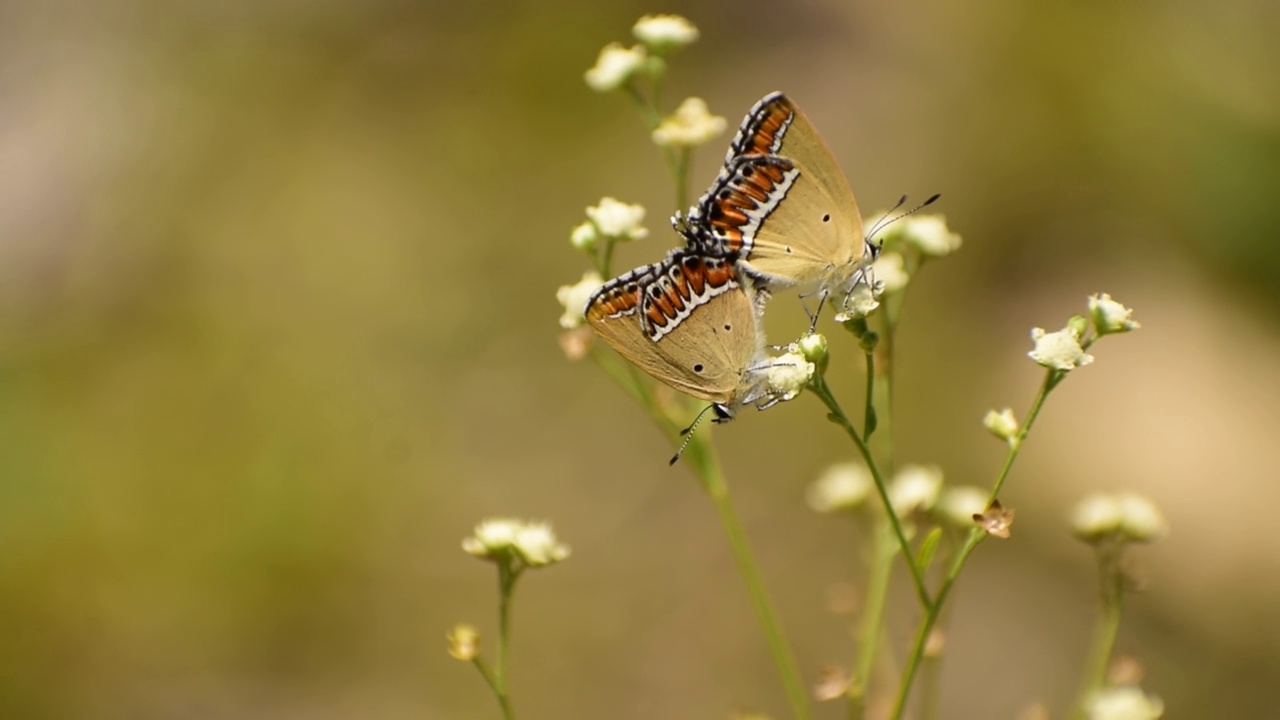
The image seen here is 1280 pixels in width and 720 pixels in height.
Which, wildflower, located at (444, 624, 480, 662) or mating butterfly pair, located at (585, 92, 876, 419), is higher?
mating butterfly pair, located at (585, 92, 876, 419)

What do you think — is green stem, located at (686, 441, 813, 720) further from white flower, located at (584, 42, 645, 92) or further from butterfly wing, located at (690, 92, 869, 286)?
white flower, located at (584, 42, 645, 92)

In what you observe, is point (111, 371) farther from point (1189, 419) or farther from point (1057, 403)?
point (1189, 419)

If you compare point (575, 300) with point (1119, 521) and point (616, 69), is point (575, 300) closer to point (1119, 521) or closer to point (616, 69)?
point (616, 69)

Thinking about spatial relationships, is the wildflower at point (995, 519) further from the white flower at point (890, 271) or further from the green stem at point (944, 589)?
the white flower at point (890, 271)

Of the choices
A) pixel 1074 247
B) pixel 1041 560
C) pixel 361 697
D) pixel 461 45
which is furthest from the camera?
pixel 461 45

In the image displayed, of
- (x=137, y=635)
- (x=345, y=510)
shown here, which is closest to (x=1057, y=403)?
(x=345, y=510)

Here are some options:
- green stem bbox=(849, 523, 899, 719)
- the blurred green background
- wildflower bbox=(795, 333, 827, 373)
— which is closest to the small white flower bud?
wildflower bbox=(795, 333, 827, 373)
